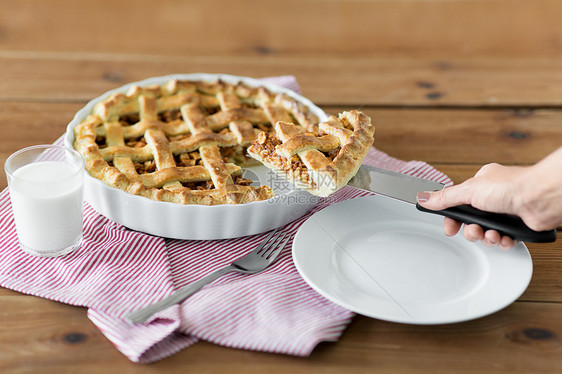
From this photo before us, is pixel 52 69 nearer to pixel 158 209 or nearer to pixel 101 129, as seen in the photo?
pixel 101 129

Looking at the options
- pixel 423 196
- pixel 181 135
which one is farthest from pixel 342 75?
pixel 423 196

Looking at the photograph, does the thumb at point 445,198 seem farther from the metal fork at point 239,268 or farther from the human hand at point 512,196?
the metal fork at point 239,268

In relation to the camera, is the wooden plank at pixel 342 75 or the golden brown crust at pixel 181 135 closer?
the golden brown crust at pixel 181 135

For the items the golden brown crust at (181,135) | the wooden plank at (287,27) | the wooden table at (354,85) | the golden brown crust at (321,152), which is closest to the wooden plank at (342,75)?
the wooden table at (354,85)

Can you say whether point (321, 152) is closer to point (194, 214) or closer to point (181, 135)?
point (194, 214)

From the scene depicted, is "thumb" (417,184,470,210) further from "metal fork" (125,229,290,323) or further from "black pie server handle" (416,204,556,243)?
"metal fork" (125,229,290,323)

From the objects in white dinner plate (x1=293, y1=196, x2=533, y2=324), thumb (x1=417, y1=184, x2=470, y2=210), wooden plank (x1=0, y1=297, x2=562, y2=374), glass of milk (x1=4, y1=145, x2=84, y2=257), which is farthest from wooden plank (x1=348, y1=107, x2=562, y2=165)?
glass of milk (x1=4, y1=145, x2=84, y2=257)
